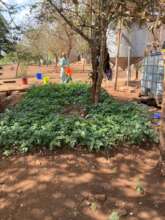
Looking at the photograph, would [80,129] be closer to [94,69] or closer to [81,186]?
[81,186]

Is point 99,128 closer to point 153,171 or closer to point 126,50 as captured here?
point 153,171

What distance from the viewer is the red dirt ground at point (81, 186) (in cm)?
334

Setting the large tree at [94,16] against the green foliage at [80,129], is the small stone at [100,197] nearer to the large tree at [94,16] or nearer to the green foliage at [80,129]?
the green foliage at [80,129]

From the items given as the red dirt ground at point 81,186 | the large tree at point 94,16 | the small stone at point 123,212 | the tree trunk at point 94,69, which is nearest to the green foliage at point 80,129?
the red dirt ground at point 81,186

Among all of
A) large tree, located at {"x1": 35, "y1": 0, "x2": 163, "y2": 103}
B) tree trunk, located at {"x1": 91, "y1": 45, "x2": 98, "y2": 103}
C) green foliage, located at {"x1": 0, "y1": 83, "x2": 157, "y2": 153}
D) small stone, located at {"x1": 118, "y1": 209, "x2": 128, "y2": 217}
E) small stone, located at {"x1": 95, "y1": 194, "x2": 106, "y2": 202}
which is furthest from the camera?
tree trunk, located at {"x1": 91, "y1": 45, "x2": 98, "y2": 103}

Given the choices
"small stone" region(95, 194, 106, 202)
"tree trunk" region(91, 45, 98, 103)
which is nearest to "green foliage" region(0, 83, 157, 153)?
"tree trunk" region(91, 45, 98, 103)

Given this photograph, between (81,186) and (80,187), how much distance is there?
2 cm

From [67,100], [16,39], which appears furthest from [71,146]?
[16,39]

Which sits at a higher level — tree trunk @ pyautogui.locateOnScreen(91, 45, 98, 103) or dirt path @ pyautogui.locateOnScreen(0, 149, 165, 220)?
tree trunk @ pyautogui.locateOnScreen(91, 45, 98, 103)

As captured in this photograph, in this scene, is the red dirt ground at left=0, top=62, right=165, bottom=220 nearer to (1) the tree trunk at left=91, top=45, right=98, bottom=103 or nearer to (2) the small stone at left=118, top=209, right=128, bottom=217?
(2) the small stone at left=118, top=209, right=128, bottom=217

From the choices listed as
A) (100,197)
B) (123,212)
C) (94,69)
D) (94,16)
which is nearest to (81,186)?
(100,197)

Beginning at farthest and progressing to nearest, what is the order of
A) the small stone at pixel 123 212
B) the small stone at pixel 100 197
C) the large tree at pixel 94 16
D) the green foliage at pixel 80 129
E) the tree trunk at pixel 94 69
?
the tree trunk at pixel 94 69
the large tree at pixel 94 16
the green foliage at pixel 80 129
the small stone at pixel 100 197
the small stone at pixel 123 212

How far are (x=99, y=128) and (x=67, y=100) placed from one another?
300 cm

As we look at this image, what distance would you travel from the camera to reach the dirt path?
3.34 m
